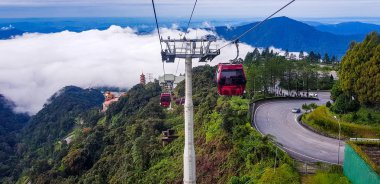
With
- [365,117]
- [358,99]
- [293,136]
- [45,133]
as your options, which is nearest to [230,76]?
[293,136]

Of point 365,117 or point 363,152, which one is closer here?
point 363,152

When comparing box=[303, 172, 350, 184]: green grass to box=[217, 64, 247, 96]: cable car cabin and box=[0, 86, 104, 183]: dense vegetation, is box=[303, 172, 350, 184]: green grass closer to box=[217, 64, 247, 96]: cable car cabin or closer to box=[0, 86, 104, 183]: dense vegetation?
box=[217, 64, 247, 96]: cable car cabin

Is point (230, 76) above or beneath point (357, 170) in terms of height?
above

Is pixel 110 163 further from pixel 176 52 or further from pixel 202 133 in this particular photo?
pixel 176 52

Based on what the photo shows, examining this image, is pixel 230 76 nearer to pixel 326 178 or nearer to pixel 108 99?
pixel 326 178

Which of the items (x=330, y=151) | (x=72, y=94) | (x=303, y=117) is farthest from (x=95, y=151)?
(x=72, y=94)

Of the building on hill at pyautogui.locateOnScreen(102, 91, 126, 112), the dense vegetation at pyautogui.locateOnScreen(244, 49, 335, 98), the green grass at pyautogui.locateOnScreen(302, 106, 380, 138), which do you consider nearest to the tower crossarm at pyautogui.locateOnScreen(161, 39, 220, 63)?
the green grass at pyautogui.locateOnScreen(302, 106, 380, 138)
